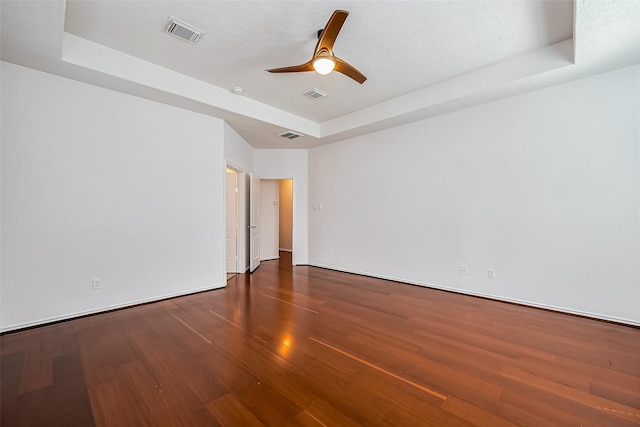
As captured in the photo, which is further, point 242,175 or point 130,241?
point 242,175

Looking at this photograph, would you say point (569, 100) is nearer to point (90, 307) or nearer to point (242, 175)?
point (242, 175)

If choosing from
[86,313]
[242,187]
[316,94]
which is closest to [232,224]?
[242,187]

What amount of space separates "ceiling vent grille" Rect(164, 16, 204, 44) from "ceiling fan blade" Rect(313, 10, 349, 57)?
1277 millimetres

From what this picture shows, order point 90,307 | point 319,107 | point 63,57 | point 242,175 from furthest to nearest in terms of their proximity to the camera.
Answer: point 242,175
point 319,107
point 90,307
point 63,57

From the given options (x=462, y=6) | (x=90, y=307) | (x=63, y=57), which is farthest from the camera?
(x=90, y=307)

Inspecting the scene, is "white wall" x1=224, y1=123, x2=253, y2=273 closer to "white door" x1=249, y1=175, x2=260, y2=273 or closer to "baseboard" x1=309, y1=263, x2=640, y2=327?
"white door" x1=249, y1=175, x2=260, y2=273

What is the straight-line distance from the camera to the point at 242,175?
18.6ft

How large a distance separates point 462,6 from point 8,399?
4.66 metres

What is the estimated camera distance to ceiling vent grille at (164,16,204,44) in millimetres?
2600

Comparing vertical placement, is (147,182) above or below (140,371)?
above

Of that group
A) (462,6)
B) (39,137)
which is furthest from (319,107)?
(39,137)

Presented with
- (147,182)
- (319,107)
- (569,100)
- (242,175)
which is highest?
(319,107)

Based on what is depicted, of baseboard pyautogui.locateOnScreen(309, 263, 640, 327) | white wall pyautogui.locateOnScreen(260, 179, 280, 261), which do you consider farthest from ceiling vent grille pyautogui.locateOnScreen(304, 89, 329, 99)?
white wall pyautogui.locateOnScreen(260, 179, 280, 261)

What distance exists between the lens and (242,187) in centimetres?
564
